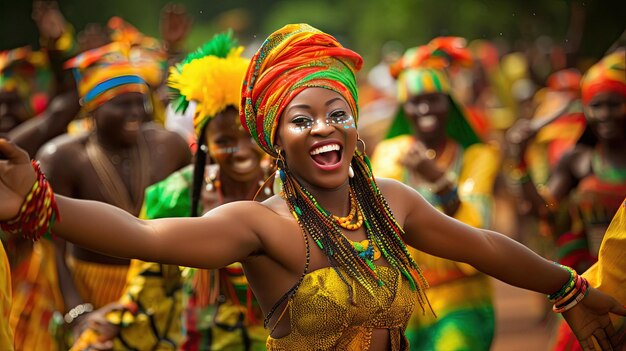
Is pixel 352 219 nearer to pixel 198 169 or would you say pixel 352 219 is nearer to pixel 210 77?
pixel 210 77

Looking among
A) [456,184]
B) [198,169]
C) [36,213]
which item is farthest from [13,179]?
[456,184]

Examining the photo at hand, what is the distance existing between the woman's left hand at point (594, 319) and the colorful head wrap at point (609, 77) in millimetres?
3249

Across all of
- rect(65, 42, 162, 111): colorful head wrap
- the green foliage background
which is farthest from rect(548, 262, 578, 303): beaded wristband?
rect(65, 42, 162, 111): colorful head wrap

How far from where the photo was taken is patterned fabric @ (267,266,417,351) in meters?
4.31

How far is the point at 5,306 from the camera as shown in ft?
15.5

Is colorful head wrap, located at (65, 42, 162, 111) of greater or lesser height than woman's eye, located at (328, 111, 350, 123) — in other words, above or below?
below

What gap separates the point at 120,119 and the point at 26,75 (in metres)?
2.97

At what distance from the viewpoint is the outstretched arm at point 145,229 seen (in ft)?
11.9

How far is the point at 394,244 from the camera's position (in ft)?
15.0

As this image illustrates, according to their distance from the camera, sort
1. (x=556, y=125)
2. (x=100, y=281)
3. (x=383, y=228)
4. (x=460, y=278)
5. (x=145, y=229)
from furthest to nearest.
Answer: (x=556, y=125) → (x=100, y=281) → (x=460, y=278) → (x=383, y=228) → (x=145, y=229)

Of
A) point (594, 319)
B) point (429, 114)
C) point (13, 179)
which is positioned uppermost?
point (13, 179)

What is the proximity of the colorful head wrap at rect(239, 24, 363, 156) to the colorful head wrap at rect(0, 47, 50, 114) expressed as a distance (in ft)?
20.6

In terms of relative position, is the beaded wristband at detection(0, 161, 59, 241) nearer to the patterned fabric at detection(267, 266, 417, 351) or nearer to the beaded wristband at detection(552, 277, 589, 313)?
the patterned fabric at detection(267, 266, 417, 351)

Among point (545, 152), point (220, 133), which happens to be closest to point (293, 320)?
point (220, 133)
